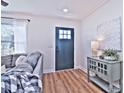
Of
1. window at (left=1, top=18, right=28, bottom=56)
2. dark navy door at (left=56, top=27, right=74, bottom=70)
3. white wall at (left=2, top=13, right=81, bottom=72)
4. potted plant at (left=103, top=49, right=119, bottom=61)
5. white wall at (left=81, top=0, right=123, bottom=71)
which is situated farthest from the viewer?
dark navy door at (left=56, top=27, right=74, bottom=70)

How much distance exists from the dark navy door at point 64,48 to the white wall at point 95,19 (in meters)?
0.52

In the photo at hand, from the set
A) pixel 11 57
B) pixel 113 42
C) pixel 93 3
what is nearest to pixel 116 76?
pixel 113 42

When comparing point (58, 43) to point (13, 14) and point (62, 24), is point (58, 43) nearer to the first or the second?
point (62, 24)

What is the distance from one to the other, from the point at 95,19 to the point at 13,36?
112 inches

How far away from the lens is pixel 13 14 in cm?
394

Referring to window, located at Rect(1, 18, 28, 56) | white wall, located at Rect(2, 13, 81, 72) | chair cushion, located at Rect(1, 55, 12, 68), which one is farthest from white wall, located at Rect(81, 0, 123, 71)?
chair cushion, located at Rect(1, 55, 12, 68)

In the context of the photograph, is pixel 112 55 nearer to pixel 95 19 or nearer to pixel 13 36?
pixel 95 19

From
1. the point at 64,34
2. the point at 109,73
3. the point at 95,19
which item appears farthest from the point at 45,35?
the point at 109,73

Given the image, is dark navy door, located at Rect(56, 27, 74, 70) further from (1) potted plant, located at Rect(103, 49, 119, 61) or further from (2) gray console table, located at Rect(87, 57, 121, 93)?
(1) potted plant, located at Rect(103, 49, 119, 61)

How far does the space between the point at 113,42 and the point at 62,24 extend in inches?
94.2

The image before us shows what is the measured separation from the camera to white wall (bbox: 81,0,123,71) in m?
2.77

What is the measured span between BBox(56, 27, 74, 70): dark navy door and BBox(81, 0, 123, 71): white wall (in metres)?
0.52

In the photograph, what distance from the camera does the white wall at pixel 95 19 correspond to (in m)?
2.77

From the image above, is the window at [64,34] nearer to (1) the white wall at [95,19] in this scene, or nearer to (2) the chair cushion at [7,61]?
(1) the white wall at [95,19]
